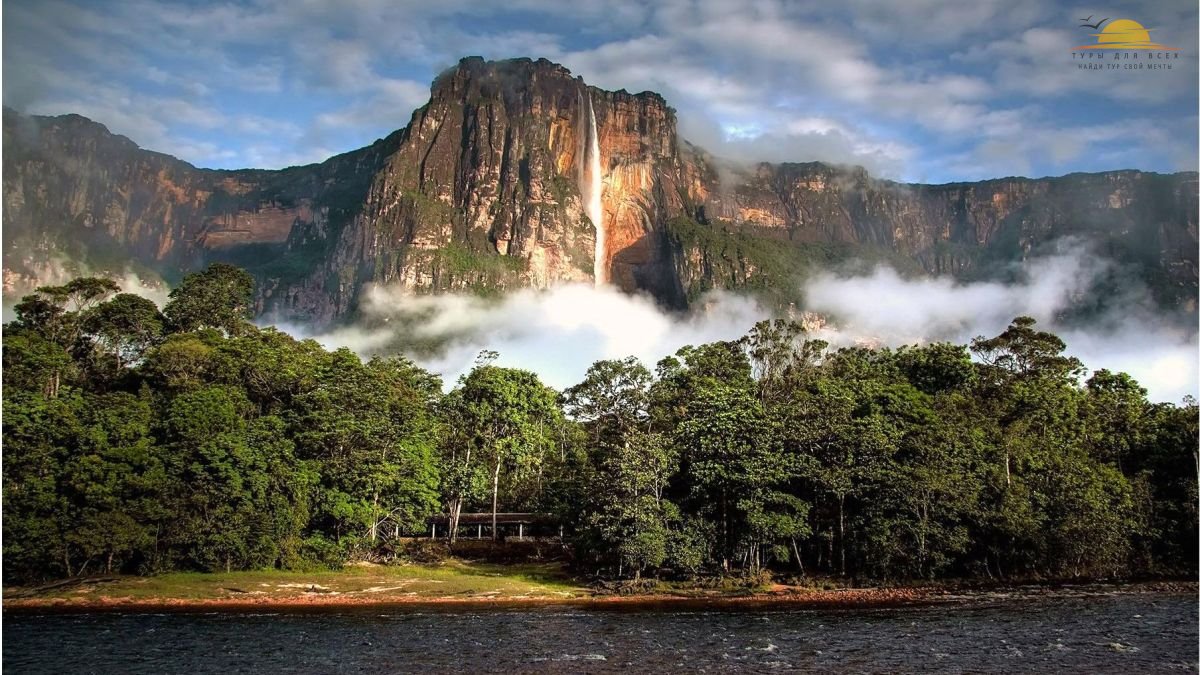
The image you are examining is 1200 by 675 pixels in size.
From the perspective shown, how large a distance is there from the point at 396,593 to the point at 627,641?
21.8 m

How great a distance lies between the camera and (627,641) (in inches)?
1647

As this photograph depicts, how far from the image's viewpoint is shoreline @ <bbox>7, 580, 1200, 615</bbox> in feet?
170

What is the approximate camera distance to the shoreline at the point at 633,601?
51.7 m

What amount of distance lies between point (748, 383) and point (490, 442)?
25.3 meters

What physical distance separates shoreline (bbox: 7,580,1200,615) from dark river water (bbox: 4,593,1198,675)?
2.14m

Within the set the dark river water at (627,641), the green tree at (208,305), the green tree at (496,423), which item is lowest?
the dark river water at (627,641)

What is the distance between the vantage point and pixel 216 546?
5962cm

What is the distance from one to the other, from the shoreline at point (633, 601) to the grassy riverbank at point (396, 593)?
0.20ft

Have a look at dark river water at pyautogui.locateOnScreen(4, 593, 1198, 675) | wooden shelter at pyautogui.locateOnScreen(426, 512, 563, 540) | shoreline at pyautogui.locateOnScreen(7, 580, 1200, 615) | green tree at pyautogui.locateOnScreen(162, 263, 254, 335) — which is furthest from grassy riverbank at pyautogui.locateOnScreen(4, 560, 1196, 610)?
green tree at pyautogui.locateOnScreen(162, 263, 254, 335)

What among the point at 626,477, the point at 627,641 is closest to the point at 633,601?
the point at 626,477

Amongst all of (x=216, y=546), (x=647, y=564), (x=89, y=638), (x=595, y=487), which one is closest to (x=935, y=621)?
(x=647, y=564)

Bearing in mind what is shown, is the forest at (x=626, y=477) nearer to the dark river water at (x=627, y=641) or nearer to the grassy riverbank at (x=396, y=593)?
the grassy riverbank at (x=396, y=593)

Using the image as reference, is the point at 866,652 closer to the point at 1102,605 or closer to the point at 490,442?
the point at 1102,605

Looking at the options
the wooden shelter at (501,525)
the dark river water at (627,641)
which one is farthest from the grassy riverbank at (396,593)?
the wooden shelter at (501,525)
